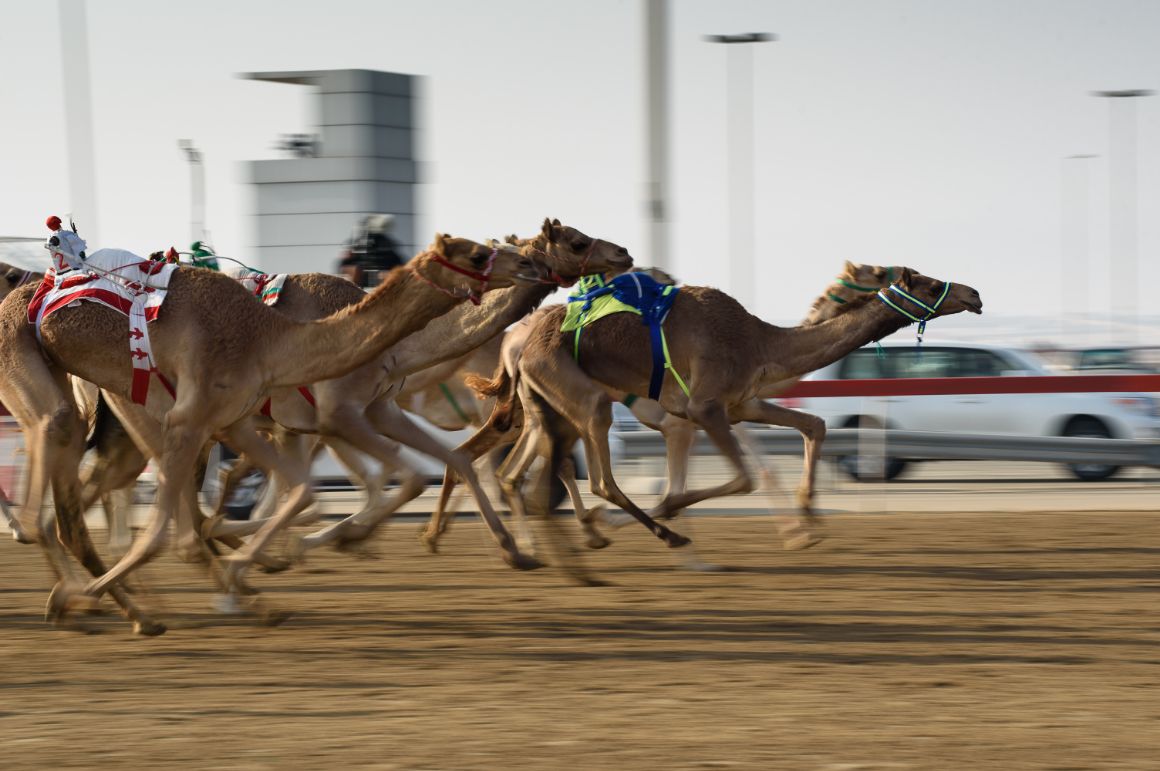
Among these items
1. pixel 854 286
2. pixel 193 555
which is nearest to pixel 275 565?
pixel 193 555

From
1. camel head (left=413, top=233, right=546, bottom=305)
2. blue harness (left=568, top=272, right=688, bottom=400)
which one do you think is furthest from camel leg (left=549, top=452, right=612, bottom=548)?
camel head (left=413, top=233, right=546, bottom=305)

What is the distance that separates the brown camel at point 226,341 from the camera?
→ 777 cm

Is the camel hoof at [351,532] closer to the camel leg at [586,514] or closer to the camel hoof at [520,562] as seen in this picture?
the camel hoof at [520,562]

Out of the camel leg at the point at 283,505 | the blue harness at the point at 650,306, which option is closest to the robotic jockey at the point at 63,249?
the camel leg at the point at 283,505

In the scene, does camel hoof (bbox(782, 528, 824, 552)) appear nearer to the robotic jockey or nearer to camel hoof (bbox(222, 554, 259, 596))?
camel hoof (bbox(222, 554, 259, 596))

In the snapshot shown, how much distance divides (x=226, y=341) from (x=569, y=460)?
356 cm

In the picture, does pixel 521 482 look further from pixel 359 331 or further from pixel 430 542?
pixel 359 331

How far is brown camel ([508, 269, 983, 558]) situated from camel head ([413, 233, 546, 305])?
251 centimetres

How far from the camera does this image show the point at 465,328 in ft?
29.6

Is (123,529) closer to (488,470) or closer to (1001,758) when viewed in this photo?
(488,470)

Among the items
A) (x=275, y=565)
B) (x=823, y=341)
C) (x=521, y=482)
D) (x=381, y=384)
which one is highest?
(x=823, y=341)

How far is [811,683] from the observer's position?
6.89m

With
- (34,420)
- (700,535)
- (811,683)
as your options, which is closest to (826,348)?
(700,535)

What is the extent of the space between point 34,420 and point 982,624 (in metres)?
5.01
